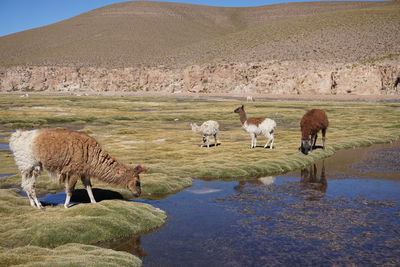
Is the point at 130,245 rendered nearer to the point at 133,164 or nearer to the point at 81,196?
the point at 81,196

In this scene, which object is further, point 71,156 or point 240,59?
point 240,59

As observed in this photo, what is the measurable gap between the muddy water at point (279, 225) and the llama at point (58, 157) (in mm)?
2582

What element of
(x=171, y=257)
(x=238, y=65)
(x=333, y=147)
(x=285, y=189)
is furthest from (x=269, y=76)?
(x=171, y=257)

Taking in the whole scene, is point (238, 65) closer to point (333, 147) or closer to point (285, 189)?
point (333, 147)

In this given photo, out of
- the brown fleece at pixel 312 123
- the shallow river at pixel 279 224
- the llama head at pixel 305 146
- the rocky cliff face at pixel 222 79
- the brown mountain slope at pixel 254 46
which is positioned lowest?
the shallow river at pixel 279 224

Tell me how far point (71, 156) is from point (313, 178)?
11229 mm

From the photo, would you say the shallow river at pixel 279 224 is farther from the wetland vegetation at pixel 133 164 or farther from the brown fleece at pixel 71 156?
the brown fleece at pixel 71 156

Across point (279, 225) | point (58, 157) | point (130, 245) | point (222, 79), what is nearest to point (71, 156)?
point (58, 157)

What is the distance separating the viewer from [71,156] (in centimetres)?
1198

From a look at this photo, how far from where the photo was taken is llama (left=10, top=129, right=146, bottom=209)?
11.7 meters

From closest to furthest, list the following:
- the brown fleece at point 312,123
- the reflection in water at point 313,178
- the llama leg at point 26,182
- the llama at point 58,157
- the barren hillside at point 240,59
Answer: the llama at point 58,157 < the llama leg at point 26,182 < the reflection in water at point 313,178 < the brown fleece at point 312,123 < the barren hillside at point 240,59

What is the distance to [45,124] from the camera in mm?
44344

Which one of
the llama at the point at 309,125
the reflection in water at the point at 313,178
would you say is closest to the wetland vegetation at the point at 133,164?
the llama at the point at 309,125

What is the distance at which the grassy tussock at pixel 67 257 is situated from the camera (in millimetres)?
8411
